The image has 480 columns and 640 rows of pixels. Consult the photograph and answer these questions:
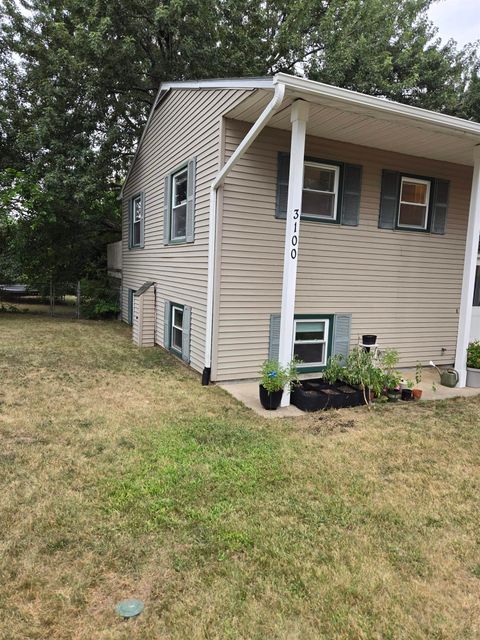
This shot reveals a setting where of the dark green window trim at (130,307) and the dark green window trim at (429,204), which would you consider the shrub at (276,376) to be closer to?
the dark green window trim at (429,204)

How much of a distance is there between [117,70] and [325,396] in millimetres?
12205

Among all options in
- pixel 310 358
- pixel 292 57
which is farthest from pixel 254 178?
pixel 292 57

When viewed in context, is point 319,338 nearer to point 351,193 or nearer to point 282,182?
point 351,193

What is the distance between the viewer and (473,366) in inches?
249

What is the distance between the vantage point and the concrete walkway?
4887 mm

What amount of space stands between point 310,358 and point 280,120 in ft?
11.3

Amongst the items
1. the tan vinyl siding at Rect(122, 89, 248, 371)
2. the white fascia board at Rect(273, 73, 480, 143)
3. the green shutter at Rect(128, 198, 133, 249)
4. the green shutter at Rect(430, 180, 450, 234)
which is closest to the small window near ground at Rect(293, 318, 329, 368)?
the tan vinyl siding at Rect(122, 89, 248, 371)

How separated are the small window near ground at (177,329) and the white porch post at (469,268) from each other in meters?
4.51

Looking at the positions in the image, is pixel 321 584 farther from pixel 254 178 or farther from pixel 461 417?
pixel 254 178

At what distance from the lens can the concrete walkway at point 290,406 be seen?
4887 mm

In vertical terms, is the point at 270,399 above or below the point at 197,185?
below

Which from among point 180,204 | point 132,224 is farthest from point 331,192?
point 132,224

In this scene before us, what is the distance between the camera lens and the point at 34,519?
265cm

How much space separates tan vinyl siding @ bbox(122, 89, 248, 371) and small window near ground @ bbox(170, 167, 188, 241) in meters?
0.22
